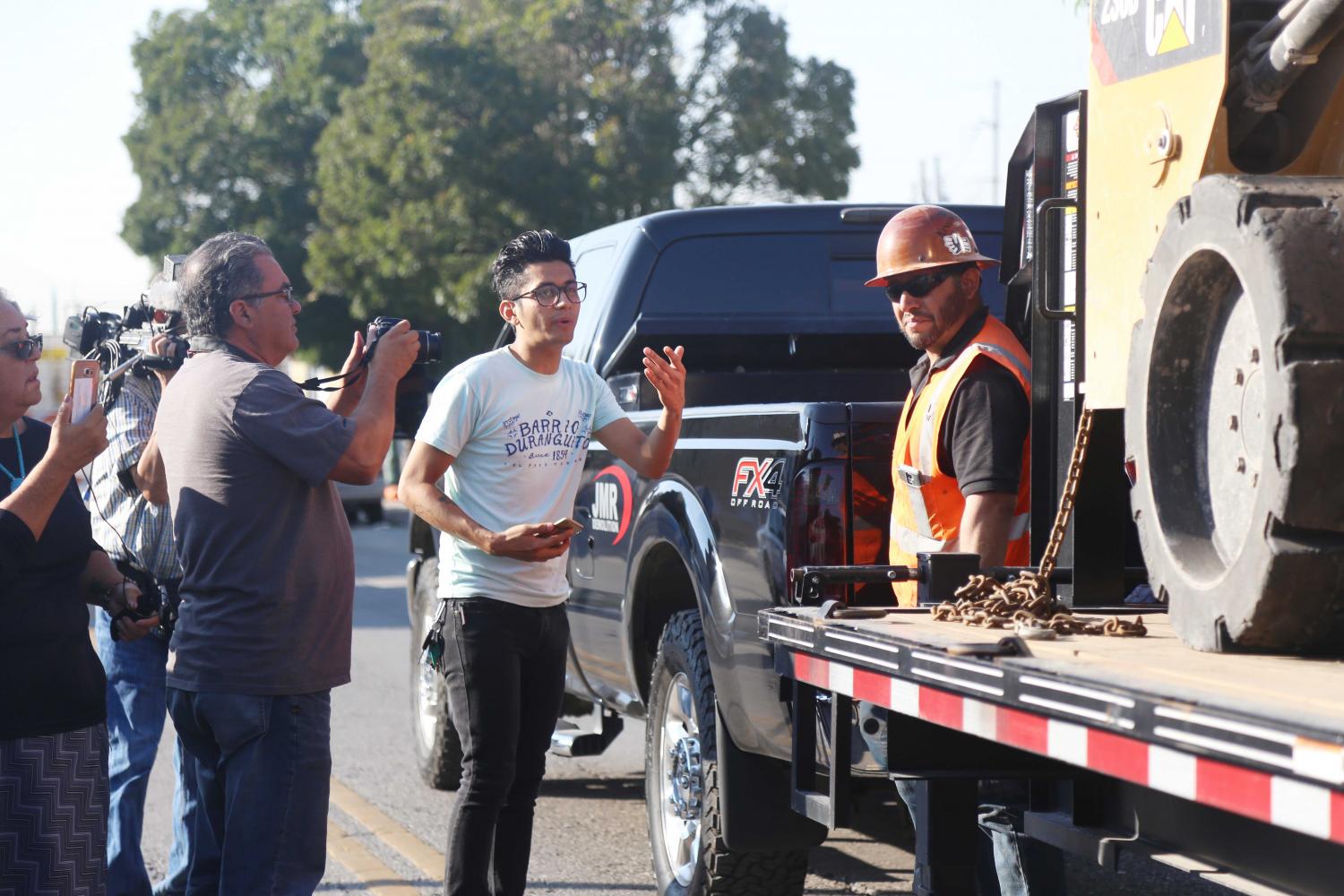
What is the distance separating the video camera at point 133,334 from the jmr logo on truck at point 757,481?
1.64 meters

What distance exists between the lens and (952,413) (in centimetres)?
422

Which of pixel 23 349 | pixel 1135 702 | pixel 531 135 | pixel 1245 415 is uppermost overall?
pixel 531 135

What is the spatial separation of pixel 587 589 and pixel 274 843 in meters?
2.46

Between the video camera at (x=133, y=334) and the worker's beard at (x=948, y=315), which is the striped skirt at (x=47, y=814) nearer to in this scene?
the video camera at (x=133, y=334)

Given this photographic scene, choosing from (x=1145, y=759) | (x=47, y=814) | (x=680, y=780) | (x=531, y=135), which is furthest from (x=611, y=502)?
(x=531, y=135)

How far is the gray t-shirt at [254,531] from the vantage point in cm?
404

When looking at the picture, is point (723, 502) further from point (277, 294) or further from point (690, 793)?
point (277, 294)

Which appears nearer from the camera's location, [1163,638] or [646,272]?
[1163,638]

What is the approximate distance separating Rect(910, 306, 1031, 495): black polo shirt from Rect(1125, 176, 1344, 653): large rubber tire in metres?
0.88

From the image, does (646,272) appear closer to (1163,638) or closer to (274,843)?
(274,843)

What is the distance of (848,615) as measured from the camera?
3.64 meters

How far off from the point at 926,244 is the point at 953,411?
515 mm

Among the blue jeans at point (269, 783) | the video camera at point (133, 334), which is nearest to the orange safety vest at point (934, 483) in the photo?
the blue jeans at point (269, 783)

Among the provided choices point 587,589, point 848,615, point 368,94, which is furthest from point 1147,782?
point 368,94
